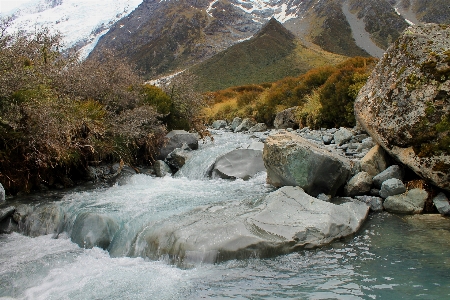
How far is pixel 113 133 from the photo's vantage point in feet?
33.0

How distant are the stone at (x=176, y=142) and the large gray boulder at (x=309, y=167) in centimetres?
537

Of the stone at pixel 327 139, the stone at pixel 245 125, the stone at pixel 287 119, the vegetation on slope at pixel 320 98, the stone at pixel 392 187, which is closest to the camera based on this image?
the stone at pixel 392 187

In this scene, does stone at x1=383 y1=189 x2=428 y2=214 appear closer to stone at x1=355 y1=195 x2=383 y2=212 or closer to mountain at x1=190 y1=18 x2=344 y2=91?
stone at x1=355 y1=195 x2=383 y2=212

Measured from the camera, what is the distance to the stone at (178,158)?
11866 millimetres

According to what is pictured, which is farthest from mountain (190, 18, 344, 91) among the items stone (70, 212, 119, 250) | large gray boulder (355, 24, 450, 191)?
stone (70, 212, 119, 250)

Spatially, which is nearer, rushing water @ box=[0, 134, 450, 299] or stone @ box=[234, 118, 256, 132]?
rushing water @ box=[0, 134, 450, 299]

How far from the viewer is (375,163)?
8.21m

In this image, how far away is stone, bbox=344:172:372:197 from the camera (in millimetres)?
7781

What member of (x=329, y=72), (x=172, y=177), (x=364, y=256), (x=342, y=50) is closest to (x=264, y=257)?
(x=364, y=256)

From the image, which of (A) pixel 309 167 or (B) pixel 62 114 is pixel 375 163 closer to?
(A) pixel 309 167

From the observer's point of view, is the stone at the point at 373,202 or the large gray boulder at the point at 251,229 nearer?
the large gray boulder at the point at 251,229

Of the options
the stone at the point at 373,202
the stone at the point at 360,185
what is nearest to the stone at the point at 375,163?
the stone at the point at 360,185

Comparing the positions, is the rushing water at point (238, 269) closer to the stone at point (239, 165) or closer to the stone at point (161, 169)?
the stone at point (239, 165)

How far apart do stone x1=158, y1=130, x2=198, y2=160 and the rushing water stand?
18.3 ft
